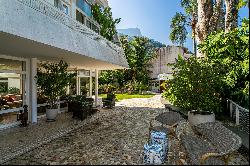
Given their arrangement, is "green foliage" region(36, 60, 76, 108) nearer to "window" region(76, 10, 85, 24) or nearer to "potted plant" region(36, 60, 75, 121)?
"potted plant" region(36, 60, 75, 121)

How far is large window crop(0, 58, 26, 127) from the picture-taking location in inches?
503

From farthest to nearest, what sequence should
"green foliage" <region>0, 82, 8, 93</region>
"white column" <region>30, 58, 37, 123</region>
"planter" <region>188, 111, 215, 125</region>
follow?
1. "white column" <region>30, 58, 37, 123</region>
2. "green foliage" <region>0, 82, 8, 93</region>
3. "planter" <region>188, 111, 215, 125</region>

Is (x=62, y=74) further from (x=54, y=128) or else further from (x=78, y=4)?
(x=78, y=4)

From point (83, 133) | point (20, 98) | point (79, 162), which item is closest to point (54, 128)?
point (83, 133)

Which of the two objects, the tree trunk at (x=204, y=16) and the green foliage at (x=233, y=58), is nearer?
the green foliage at (x=233, y=58)

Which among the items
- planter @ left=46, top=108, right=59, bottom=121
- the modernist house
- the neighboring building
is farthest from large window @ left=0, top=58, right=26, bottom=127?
the neighboring building

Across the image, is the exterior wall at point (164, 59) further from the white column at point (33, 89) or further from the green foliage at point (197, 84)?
the green foliage at point (197, 84)

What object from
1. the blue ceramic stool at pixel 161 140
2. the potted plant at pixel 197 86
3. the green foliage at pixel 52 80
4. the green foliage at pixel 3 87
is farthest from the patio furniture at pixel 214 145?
the green foliage at pixel 3 87

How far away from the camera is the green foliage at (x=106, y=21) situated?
23.7m

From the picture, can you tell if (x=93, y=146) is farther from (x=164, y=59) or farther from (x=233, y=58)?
(x=164, y=59)

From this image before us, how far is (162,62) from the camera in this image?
2296 inches

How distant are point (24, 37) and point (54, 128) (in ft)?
19.0

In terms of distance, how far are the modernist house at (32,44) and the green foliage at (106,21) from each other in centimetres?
389

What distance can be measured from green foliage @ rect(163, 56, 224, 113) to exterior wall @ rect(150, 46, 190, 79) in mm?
44396
